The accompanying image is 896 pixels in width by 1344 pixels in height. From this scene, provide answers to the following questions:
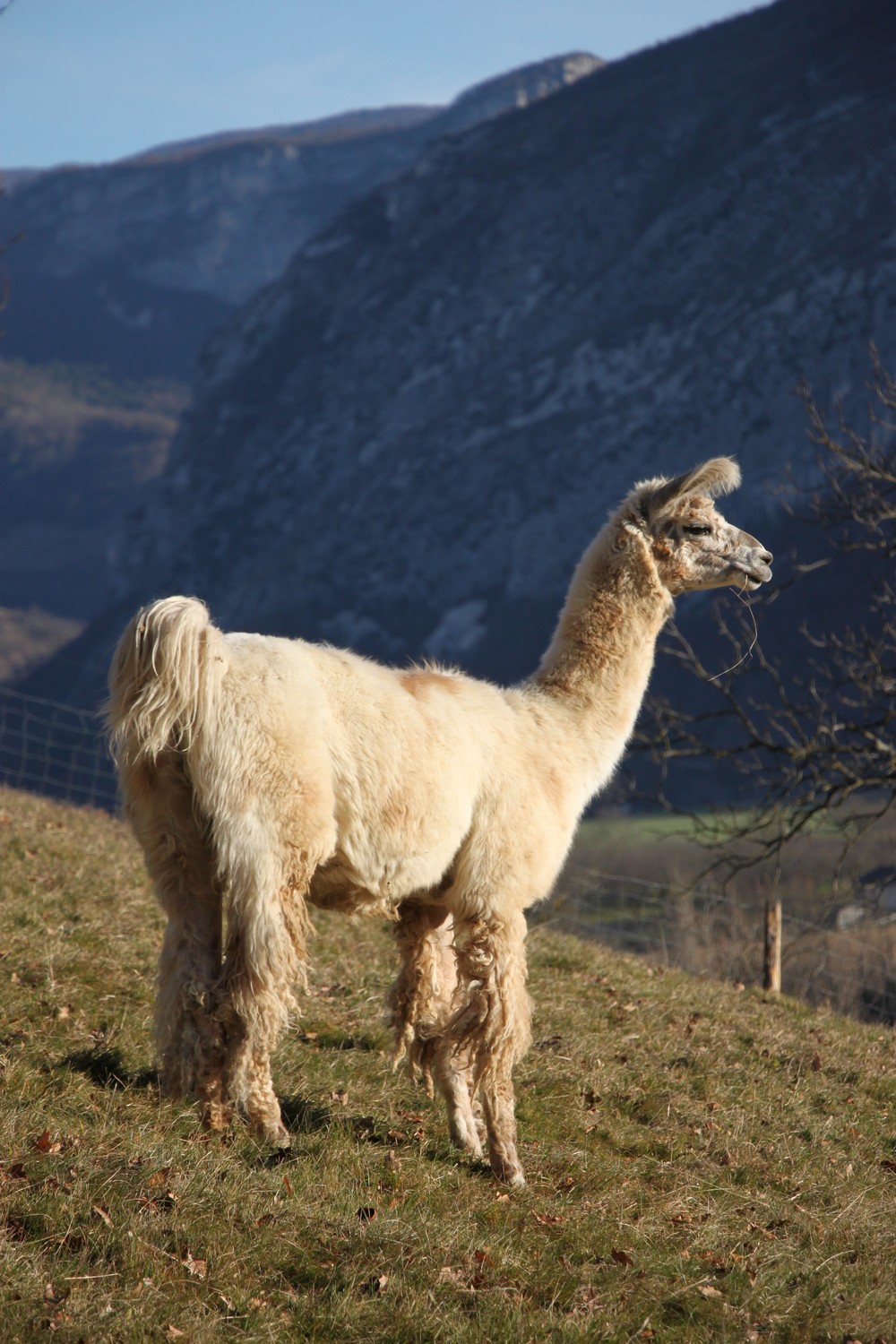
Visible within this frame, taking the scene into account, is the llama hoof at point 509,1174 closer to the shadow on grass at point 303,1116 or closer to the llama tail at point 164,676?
the shadow on grass at point 303,1116

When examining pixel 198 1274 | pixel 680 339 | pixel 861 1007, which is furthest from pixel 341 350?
pixel 198 1274

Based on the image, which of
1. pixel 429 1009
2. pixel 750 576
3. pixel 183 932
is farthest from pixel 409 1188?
pixel 750 576

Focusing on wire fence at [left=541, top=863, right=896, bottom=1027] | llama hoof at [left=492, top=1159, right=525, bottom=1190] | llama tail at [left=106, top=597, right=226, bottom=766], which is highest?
llama tail at [left=106, top=597, right=226, bottom=766]

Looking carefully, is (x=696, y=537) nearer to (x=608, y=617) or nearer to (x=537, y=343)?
(x=608, y=617)

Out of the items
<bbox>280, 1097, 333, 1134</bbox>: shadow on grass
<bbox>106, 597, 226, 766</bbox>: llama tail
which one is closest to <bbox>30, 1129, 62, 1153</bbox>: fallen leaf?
<bbox>280, 1097, 333, 1134</bbox>: shadow on grass

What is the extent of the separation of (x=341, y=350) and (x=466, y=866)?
4601 inches

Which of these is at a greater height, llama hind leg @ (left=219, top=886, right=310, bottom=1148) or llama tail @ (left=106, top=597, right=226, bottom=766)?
llama tail @ (left=106, top=597, right=226, bottom=766)

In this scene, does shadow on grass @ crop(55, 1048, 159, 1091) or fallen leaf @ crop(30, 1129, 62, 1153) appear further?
shadow on grass @ crop(55, 1048, 159, 1091)

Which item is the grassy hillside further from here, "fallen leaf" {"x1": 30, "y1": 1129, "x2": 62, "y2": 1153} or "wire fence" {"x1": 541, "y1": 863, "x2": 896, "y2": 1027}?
"wire fence" {"x1": 541, "y1": 863, "x2": 896, "y2": 1027}

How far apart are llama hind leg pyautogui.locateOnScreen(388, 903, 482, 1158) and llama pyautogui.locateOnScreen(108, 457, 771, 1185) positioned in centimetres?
1

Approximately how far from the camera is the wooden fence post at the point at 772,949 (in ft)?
34.8

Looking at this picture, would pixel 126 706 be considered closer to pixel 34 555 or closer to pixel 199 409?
pixel 199 409

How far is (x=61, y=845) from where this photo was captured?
9.55 meters

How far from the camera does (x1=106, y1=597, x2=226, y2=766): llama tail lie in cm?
456
